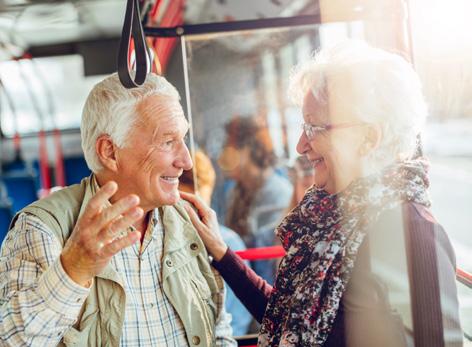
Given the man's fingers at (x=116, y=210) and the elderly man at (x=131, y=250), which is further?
the elderly man at (x=131, y=250)

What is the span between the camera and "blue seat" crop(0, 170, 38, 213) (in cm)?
699

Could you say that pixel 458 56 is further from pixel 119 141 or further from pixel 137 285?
pixel 137 285

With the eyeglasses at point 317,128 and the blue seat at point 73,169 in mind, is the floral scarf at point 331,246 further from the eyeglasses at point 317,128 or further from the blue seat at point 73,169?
the blue seat at point 73,169

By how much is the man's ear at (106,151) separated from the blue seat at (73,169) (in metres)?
6.53

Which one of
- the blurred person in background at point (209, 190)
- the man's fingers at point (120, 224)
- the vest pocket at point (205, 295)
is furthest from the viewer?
the blurred person in background at point (209, 190)

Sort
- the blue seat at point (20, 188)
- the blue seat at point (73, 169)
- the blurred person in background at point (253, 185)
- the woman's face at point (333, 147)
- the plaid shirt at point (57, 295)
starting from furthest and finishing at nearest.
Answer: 1. the blue seat at point (73, 169)
2. the blue seat at point (20, 188)
3. the blurred person in background at point (253, 185)
4. the woman's face at point (333, 147)
5. the plaid shirt at point (57, 295)

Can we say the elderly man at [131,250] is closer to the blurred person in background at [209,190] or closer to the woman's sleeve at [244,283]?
the woman's sleeve at [244,283]

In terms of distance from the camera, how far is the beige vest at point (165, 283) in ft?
5.70

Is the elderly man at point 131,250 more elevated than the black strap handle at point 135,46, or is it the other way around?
the black strap handle at point 135,46

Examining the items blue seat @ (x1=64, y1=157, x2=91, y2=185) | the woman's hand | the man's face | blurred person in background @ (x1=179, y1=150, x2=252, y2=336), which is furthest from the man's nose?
blue seat @ (x1=64, y1=157, x2=91, y2=185)

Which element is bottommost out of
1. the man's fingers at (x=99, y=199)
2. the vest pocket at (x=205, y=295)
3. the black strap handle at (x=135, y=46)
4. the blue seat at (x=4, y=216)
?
the blue seat at (x=4, y=216)

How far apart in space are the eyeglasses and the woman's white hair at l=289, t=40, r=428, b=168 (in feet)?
0.15

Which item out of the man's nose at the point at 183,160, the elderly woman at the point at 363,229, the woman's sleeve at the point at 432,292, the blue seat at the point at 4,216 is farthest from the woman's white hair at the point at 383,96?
the blue seat at the point at 4,216

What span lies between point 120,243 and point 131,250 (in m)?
0.51
